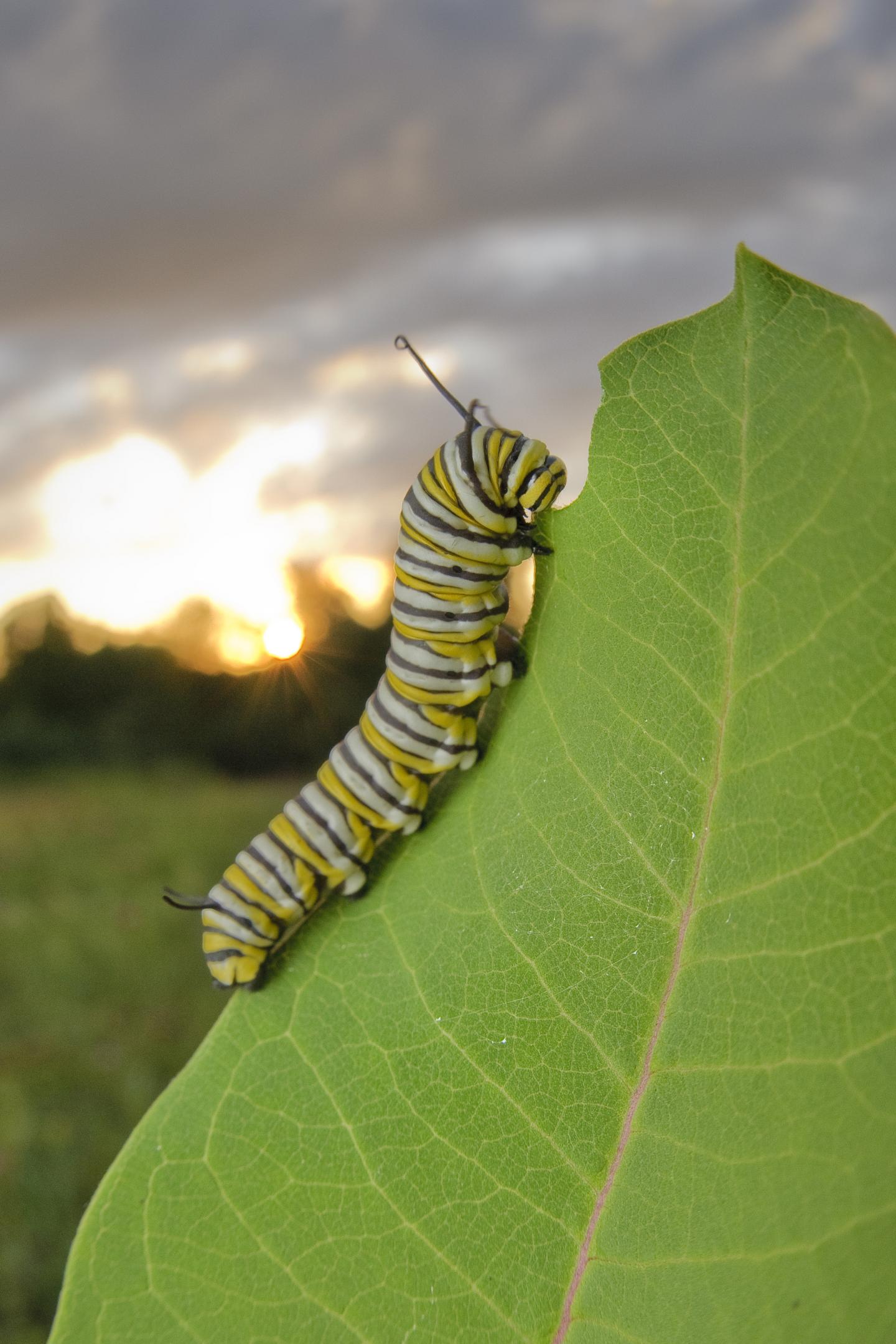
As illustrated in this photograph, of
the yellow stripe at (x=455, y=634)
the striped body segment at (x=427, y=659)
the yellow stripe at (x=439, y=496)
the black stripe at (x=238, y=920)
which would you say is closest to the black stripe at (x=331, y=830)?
the striped body segment at (x=427, y=659)

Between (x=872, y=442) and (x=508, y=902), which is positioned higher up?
(x=872, y=442)

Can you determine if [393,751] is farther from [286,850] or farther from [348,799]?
[286,850]

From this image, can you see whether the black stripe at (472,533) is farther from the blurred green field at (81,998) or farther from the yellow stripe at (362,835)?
the blurred green field at (81,998)

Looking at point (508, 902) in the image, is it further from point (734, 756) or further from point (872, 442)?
point (872, 442)

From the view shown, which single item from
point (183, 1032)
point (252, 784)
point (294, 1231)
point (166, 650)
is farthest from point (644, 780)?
point (166, 650)

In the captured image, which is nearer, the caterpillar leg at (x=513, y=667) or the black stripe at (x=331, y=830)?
the caterpillar leg at (x=513, y=667)

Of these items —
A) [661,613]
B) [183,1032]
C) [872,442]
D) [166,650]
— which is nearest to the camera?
[872,442]

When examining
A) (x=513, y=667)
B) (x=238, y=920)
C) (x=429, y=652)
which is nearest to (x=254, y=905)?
(x=238, y=920)
